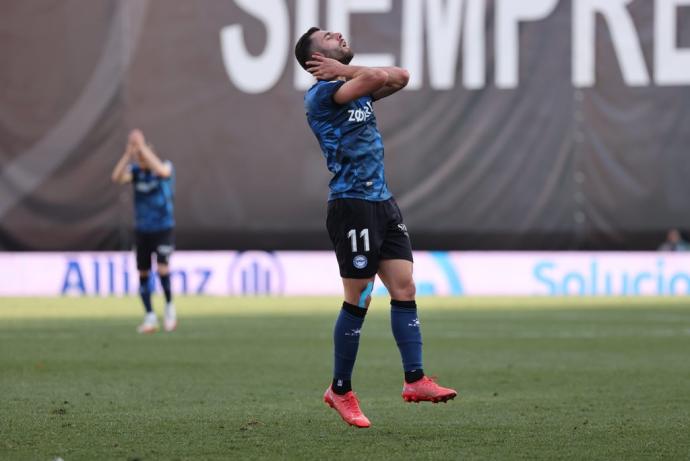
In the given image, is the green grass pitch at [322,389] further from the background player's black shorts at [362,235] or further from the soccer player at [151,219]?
the background player's black shorts at [362,235]

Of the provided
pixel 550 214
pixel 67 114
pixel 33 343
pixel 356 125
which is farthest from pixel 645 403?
pixel 67 114

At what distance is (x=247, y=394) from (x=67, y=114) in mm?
14752

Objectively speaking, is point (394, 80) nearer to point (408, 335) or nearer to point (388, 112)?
point (408, 335)

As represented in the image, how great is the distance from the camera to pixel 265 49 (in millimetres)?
22547

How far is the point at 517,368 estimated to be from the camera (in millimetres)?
10414

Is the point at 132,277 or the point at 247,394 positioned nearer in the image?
the point at 247,394

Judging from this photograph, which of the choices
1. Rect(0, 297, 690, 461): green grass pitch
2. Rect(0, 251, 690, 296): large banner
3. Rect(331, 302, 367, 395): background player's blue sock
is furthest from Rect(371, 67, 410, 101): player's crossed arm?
Rect(0, 251, 690, 296): large banner

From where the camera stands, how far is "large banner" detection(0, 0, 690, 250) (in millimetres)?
22359

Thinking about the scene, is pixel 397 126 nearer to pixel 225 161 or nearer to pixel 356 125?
pixel 225 161

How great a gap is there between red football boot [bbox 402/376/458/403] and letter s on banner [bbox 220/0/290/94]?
16074 mm

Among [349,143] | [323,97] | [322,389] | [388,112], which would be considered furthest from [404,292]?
[388,112]

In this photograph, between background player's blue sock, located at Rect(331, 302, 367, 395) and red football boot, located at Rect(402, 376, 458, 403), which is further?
background player's blue sock, located at Rect(331, 302, 367, 395)

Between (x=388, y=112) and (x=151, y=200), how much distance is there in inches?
339

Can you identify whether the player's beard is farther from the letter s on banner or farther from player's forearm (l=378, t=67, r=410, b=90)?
the letter s on banner
